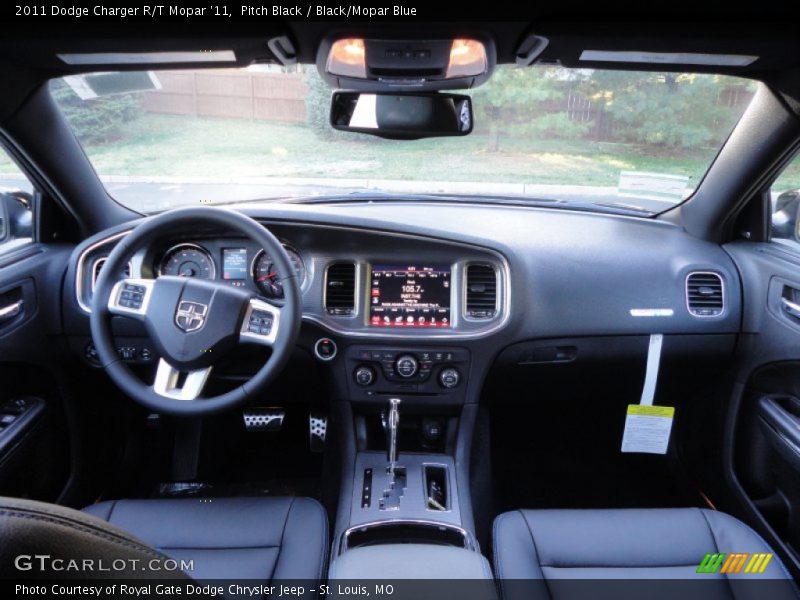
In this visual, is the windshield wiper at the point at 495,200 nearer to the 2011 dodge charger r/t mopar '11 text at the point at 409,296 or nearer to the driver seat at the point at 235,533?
the 2011 dodge charger r/t mopar '11 text at the point at 409,296

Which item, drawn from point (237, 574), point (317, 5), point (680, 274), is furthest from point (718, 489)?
point (317, 5)

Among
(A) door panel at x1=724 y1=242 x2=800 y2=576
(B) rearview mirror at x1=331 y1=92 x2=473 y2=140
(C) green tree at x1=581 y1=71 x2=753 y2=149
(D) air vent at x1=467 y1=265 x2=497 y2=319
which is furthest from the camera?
(D) air vent at x1=467 y1=265 x2=497 y2=319

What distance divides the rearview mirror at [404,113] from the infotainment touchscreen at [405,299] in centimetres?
60

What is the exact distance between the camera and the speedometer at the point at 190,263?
256cm

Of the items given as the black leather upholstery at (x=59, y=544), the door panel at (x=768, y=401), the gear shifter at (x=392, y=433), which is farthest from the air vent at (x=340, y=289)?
the black leather upholstery at (x=59, y=544)

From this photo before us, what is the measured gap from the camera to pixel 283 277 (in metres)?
2.08

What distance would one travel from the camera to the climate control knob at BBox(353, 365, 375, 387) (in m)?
2.67

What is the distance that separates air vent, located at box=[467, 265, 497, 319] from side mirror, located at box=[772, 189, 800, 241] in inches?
51.8

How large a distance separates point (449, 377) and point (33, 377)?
5.72ft

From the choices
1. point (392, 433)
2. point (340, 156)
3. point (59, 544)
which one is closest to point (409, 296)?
point (392, 433)

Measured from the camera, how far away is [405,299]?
2660mm

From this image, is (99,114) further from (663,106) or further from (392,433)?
(663,106)

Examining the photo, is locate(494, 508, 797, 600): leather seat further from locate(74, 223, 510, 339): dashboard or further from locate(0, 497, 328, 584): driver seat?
locate(74, 223, 510, 339): dashboard

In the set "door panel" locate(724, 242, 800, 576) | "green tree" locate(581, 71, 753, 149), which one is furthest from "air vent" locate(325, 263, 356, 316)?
"door panel" locate(724, 242, 800, 576)
